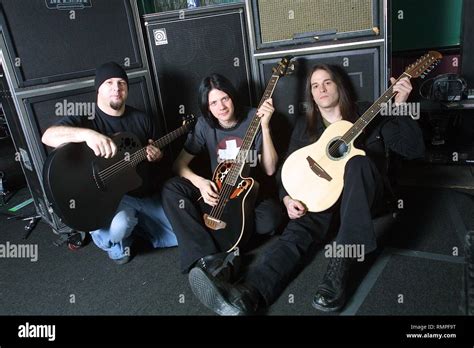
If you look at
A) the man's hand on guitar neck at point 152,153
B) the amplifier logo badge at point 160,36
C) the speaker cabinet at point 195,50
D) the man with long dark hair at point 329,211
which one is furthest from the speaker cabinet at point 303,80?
the man's hand on guitar neck at point 152,153

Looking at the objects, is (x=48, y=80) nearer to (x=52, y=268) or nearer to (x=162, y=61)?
(x=162, y=61)

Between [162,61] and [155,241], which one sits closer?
[155,241]

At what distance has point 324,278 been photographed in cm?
162

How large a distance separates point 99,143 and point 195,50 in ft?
2.82

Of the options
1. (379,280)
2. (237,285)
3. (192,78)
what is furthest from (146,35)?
(379,280)

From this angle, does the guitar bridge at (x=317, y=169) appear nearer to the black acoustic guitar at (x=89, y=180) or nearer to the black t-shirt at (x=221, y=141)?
the black t-shirt at (x=221, y=141)

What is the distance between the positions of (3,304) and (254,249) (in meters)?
1.21

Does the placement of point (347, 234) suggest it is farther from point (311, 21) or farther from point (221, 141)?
point (311, 21)

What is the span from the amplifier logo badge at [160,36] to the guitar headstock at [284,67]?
2.29ft

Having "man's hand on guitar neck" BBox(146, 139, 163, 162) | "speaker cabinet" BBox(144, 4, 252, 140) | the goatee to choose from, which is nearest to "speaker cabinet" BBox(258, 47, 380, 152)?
"speaker cabinet" BBox(144, 4, 252, 140)

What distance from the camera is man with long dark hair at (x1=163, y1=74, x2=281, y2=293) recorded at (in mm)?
1811

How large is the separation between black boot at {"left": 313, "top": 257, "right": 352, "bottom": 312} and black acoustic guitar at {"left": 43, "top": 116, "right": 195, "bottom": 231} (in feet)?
3.18

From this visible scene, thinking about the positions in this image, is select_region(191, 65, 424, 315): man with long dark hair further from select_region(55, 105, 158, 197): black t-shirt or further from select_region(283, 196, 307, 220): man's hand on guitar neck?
select_region(55, 105, 158, 197): black t-shirt

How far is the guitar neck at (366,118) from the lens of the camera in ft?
5.81
